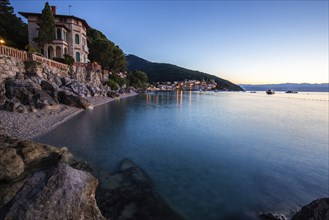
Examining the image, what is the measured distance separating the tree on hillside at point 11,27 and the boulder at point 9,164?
154 ft

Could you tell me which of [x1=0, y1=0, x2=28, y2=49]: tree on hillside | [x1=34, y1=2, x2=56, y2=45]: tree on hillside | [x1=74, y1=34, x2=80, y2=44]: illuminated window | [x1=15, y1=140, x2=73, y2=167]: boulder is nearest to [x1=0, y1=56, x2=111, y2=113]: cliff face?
[x1=34, y1=2, x2=56, y2=45]: tree on hillside

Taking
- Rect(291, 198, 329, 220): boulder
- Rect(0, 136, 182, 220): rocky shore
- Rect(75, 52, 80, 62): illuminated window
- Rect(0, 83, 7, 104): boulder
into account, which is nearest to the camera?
Rect(0, 136, 182, 220): rocky shore

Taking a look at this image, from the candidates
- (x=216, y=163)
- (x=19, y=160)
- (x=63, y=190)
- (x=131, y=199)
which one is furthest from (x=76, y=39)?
(x=63, y=190)

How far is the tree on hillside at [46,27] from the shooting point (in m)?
38.7

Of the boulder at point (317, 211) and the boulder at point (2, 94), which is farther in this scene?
the boulder at point (2, 94)

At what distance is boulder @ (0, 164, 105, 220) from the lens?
3650 millimetres

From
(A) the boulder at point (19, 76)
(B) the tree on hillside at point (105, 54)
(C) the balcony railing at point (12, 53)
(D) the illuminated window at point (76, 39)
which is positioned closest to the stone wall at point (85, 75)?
(D) the illuminated window at point (76, 39)

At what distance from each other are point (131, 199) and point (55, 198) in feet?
13.8

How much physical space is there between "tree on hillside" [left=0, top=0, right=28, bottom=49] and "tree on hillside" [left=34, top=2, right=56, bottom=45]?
7.78 meters

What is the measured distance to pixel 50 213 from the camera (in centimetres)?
370

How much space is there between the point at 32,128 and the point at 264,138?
75.9 feet

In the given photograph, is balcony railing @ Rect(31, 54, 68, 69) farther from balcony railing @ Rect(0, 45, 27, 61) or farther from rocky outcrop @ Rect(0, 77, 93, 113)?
rocky outcrop @ Rect(0, 77, 93, 113)

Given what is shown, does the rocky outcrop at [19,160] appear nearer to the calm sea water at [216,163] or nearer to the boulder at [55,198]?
the calm sea water at [216,163]

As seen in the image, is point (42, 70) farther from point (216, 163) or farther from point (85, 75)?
point (216, 163)
